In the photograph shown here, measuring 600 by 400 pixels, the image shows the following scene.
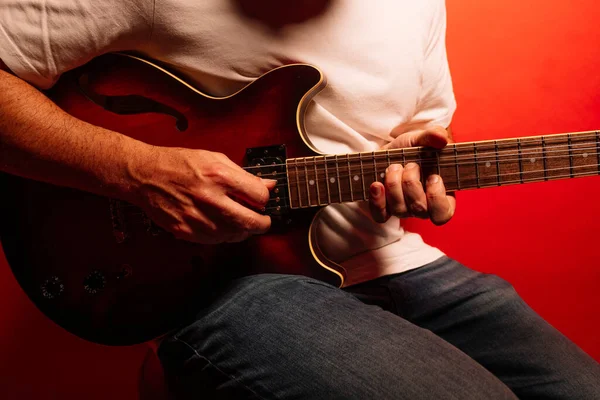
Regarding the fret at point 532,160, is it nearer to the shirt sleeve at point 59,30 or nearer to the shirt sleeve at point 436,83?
the shirt sleeve at point 436,83

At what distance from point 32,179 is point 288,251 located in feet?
1.70

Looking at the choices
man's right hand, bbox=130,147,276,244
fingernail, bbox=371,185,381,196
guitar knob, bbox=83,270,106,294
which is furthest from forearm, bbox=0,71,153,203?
fingernail, bbox=371,185,381,196

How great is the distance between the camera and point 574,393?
0.85m

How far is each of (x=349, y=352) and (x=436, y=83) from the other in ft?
2.32

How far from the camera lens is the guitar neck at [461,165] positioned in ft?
2.68

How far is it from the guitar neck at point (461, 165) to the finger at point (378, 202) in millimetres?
22

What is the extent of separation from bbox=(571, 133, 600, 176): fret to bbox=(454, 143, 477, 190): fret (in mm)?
181

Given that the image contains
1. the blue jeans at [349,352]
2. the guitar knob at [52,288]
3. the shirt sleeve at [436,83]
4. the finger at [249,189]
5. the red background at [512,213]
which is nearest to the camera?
the blue jeans at [349,352]

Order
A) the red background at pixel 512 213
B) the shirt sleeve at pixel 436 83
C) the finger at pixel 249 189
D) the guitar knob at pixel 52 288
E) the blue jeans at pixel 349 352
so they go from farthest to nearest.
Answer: the red background at pixel 512 213, the shirt sleeve at pixel 436 83, the guitar knob at pixel 52 288, the finger at pixel 249 189, the blue jeans at pixel 349 352

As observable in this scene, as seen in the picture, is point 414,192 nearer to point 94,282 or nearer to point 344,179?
point 344,179

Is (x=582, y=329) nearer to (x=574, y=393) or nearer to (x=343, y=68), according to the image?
(x=574, y=393)

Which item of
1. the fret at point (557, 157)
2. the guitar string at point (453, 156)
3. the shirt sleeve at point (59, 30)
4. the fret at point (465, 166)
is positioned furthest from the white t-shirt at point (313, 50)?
the fret at point (557, 157)

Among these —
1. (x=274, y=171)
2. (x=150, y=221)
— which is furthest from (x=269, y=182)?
(x=150, y=221)

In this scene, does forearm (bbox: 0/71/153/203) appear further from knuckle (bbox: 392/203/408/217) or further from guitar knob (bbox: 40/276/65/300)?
knuckle (bbox: 392/203/408/217)
